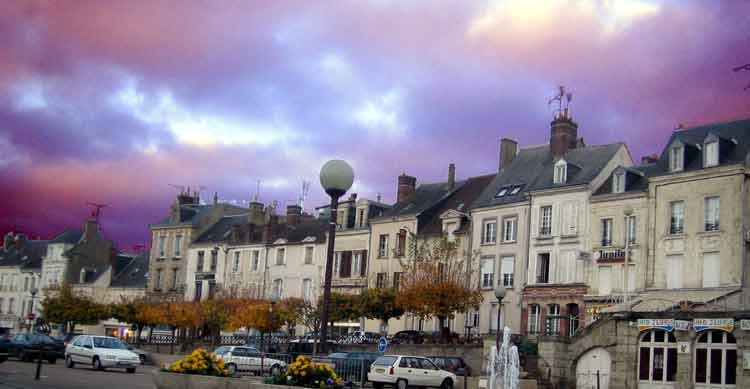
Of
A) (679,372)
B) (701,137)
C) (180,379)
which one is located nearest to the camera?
(180,379)

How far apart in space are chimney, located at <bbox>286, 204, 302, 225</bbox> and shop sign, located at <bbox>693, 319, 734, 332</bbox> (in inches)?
1558

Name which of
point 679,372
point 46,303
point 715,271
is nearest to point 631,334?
point 679,372

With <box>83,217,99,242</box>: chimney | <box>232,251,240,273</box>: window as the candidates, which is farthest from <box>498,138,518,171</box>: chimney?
<box>83,217,99,242</box>: chimney

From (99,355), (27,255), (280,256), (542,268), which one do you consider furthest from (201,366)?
(27,255)

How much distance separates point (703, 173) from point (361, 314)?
1986 centimetres

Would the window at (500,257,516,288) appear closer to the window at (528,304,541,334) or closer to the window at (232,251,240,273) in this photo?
the window at (528,304,541,334)

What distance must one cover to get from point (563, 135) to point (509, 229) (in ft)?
20.4

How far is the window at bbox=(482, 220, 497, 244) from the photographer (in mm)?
52156

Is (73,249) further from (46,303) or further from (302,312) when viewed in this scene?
(302,312)

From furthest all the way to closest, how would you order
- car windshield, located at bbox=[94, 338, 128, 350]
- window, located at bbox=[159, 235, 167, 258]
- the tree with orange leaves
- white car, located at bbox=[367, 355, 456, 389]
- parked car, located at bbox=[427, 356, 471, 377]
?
window, located at bbox=[159, 235, 167, 258]
the tree with orange leaves
parked car, located at bbox=[427, 356, 471, 377]
car windshield, located at bbox=[94, 338, 128, 350]
white car, located at bbox=[367, 355, 456, 389]

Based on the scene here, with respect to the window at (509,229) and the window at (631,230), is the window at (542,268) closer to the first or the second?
the window at (509,229)

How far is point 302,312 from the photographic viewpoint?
57.6 m

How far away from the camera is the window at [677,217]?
42531 mm

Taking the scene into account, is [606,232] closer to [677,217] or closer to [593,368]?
[677,217]
